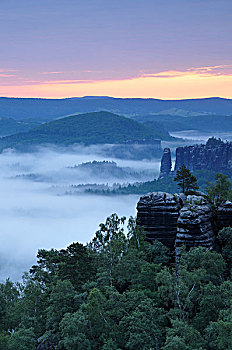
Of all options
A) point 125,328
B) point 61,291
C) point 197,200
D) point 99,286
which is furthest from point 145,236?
point 125,328

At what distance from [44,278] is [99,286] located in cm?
1744

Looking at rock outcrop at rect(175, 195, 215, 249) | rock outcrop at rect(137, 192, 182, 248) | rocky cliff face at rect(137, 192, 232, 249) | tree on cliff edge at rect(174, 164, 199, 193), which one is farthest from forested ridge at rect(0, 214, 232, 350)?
tree on cliff edge at rect(174, 164, 199, 193)

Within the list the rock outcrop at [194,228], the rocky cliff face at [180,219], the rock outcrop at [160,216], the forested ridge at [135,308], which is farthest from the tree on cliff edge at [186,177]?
the forested ridge at [135,308]

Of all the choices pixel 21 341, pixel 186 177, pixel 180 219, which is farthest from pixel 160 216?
pixel 21 341

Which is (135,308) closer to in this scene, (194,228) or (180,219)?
(194,228)

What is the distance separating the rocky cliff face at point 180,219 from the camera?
61.8 metres

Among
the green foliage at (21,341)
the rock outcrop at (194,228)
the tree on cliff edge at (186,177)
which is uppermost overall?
the tree on cliff edge at (186,177)

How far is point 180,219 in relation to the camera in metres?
63.2

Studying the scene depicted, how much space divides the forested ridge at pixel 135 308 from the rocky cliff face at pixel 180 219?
306cm

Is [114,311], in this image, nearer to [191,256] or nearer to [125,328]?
[125,328]

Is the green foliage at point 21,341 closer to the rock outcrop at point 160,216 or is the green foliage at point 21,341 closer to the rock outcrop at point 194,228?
the rock outcrop at point 194,228

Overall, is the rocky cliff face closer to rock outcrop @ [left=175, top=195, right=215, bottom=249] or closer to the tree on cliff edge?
rock outcrop @ [left=175, top=195, right=215, bottom=249]

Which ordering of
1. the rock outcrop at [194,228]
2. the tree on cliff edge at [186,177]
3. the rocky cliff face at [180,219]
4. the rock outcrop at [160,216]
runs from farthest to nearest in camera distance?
the tree on cliff edge at [186,177], the rock outcrop at [160,216], the rocky cliff face at [180,219], the rock outcrop at [194,228]

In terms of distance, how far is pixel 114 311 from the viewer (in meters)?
48.9
